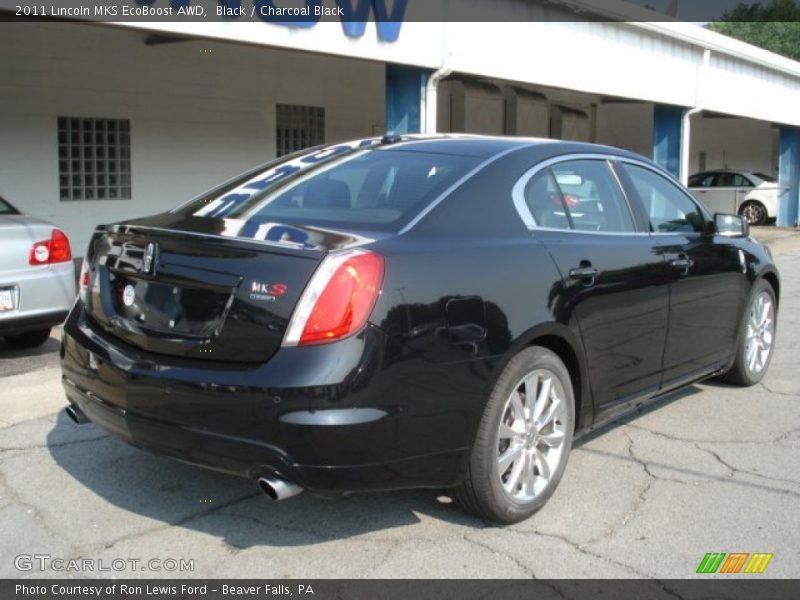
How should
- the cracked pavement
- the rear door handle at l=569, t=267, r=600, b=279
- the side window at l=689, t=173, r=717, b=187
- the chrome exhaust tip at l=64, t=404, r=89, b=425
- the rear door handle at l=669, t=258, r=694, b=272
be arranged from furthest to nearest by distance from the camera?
the side window at l=689, t=173, r=717, b=187 < the rear door handle at l=669, t=258, r=694, b=272 < the rear door handle at l=569, t=267, r=600, b=279 < the chrome exhaust tip at l=64, t=404, r=89, b=425 < the cracked pavement

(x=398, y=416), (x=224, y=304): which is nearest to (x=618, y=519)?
(x=398, y=416)

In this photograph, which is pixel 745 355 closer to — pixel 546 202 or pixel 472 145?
pixel 546 202

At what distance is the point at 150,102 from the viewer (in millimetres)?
12922

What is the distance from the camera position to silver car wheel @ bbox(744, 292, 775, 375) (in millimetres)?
6055

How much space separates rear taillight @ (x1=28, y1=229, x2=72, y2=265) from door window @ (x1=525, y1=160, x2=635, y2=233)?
13.3 ft

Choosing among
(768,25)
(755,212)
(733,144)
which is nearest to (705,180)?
(755,212)

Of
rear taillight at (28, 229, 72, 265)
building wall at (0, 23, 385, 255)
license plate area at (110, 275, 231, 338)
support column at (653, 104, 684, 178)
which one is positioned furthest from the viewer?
support column at (653, 104, 684, 178)

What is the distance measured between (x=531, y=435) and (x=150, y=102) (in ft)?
34.8

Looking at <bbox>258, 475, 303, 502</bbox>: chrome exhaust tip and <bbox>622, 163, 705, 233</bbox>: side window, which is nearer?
<bbox>258, 475, 303, 502</bbox>: chrome exhaust tip

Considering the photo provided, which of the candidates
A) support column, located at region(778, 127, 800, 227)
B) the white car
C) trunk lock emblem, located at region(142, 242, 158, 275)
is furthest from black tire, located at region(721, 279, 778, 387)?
support column, located at region(778, 127, 800, 227)

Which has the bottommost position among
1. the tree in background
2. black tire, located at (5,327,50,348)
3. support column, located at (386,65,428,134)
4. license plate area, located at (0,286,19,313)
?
black tire, located at (5,327,50,348)

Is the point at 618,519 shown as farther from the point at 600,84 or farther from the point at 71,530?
the point at 600,84

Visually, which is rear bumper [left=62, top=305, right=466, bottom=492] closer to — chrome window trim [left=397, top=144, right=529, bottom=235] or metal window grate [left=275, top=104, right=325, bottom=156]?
chrome window trim [left=397, top=144, right=529, bottom=235]

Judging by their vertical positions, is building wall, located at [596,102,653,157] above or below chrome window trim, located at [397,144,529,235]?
above
